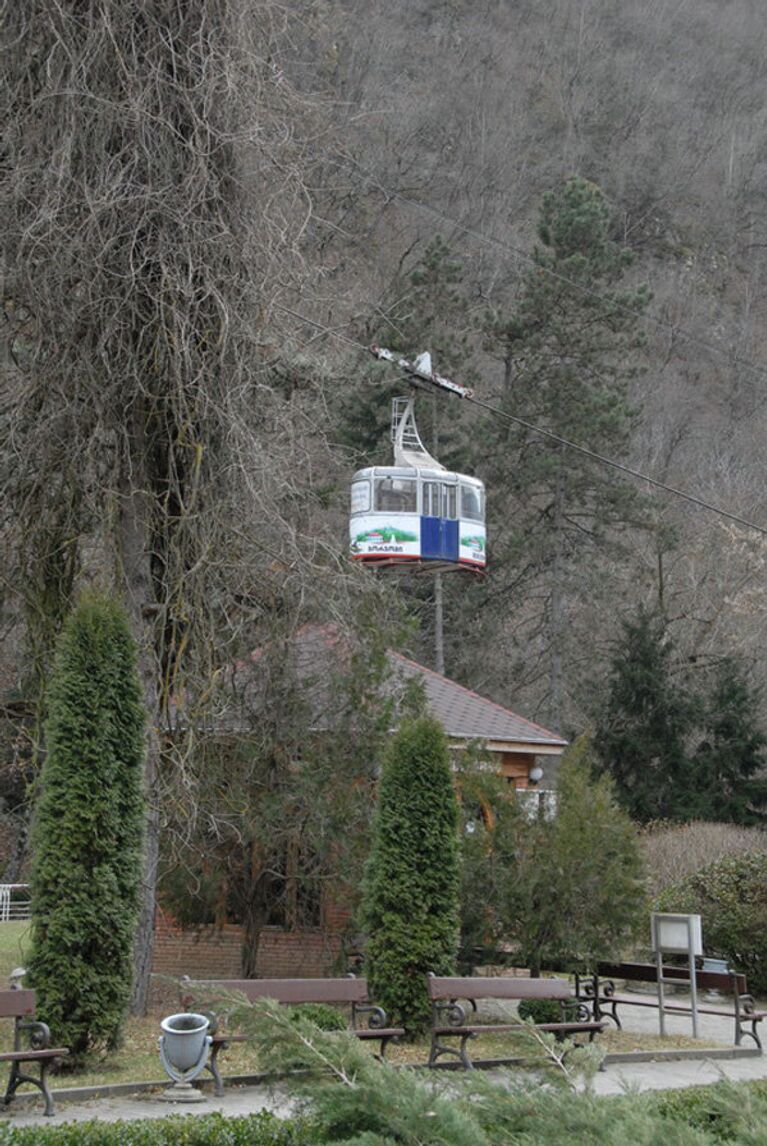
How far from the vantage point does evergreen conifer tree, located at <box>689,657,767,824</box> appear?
109 ft

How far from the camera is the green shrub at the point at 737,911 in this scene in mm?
18953

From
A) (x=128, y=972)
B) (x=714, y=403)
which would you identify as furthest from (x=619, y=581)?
(x=128, y=972)

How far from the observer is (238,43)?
519 inches

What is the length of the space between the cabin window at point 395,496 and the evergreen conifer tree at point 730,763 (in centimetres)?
945

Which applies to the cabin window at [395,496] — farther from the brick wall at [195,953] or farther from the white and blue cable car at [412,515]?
the brick wall at [195,953]

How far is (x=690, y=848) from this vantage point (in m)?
26.0

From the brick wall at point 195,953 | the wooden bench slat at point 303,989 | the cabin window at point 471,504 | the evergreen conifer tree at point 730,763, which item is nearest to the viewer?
the wooden bench slat at point 303,989

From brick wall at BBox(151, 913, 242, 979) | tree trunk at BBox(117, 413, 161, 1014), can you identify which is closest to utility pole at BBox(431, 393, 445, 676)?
brick wall at BBox(151, 913, 242, 979)

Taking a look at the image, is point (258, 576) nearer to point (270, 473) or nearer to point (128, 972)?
point (270, 473)

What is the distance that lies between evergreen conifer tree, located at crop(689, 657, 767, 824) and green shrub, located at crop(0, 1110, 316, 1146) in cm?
2581

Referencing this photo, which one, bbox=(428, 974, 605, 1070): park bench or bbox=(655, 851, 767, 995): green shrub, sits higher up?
bbox=(655, 851, 767, 995): green shrub

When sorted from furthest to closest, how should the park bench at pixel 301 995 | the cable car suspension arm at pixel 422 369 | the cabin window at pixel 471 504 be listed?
the cabin window at pixel 471 504, the cable car suspension arm at pixel 422 369, the park bench at pixel 301 995

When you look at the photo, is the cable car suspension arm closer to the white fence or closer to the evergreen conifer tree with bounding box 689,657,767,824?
the evergreen conifer tree with bounding box 689,657,767,824

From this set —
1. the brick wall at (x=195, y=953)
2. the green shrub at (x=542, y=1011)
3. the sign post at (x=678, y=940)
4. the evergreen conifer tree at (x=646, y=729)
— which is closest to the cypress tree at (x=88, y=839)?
the green shrub at (x=542, y=1011)
